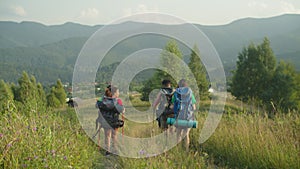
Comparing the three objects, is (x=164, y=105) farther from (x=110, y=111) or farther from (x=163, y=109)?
(x=110, y=111)

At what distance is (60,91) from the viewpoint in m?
64.9

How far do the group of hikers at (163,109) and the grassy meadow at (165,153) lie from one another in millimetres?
346

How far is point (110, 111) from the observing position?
253 inches

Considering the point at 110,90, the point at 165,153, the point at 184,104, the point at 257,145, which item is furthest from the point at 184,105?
the point at 110,90

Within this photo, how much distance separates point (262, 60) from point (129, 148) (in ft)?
131

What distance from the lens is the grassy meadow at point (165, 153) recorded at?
149 inches

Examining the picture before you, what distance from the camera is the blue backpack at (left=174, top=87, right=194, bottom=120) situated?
6.04 m

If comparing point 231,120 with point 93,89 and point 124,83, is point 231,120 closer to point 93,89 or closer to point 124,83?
point 124,83

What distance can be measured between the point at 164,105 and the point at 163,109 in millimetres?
101

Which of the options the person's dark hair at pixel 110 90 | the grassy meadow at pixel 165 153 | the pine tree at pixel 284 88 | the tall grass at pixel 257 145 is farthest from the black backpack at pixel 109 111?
the pine tree at pixel 284 88

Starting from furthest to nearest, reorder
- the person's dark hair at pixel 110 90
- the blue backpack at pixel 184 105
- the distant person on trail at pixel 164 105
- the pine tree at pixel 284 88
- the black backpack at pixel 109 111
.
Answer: the pine tree at pixel 284 88
the distant person on trail at pixel 164 105
the person's dark hair at pixel 110 90
the black backpack at pixel 109 111
the blue backpack at pixel 184 105

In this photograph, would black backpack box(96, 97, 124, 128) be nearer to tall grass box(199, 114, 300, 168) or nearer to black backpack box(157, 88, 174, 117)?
black backpack box(157, 88, 174, 117)

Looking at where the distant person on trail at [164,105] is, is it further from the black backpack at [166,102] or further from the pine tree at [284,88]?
the pine tree at [284,88]

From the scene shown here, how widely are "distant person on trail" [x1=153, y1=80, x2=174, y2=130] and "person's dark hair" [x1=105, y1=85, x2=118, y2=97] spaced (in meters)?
1.01
